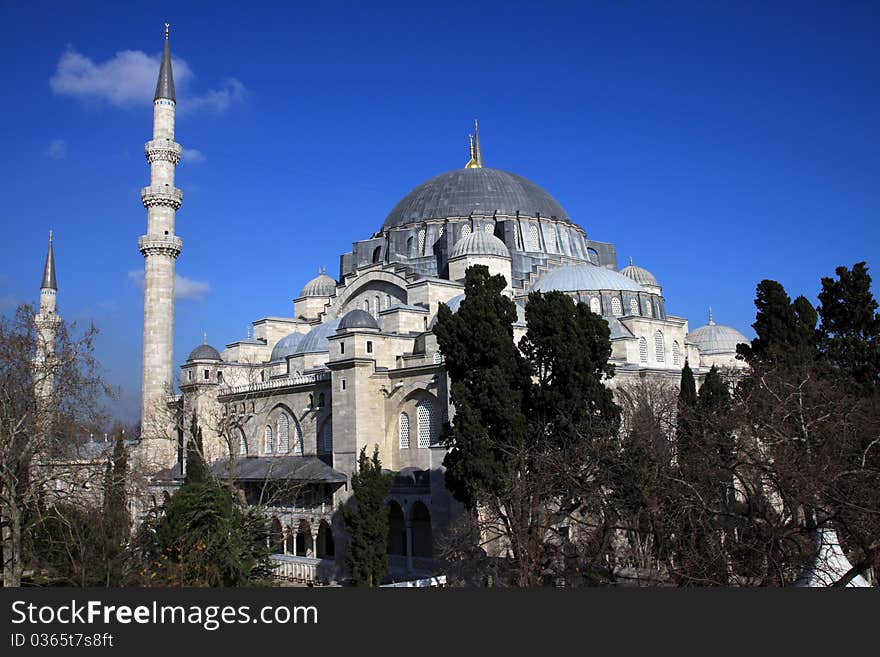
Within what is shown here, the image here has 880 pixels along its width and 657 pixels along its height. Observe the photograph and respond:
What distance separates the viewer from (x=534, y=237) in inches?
1352

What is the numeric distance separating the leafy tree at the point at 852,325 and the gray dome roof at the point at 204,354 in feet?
66.9

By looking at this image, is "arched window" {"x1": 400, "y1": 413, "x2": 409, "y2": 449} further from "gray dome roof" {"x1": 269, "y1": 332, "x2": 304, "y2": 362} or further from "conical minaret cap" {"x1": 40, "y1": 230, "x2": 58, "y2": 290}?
"conical minaret cap" {"x1": 40, "y1": 230, "x2": 58, "y2": 290}

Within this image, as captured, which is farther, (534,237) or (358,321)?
(534,237)

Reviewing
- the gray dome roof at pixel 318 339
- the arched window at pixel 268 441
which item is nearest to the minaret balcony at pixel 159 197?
the gray dome roof at pixel 318 339

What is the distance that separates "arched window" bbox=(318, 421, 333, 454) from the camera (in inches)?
1004

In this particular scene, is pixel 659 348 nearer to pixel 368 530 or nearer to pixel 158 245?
pixel 368 530

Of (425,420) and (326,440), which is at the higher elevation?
(425,420)

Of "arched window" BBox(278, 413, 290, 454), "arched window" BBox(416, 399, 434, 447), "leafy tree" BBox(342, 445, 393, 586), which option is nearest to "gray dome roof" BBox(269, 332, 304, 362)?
"arched window" BBox(278, 413, 290, 454)

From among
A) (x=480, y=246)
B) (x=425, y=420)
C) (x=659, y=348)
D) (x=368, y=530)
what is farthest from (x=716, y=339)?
(x=368, y=530)

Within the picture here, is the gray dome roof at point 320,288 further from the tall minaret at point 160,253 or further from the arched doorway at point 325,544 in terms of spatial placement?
the arched doorway at point 325,544

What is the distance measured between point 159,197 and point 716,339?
22473mm

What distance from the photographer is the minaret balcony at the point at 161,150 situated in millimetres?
29703

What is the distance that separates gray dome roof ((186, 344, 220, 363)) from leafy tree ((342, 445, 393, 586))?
42.0ft

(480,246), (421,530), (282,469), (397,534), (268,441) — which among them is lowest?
(397,534)
